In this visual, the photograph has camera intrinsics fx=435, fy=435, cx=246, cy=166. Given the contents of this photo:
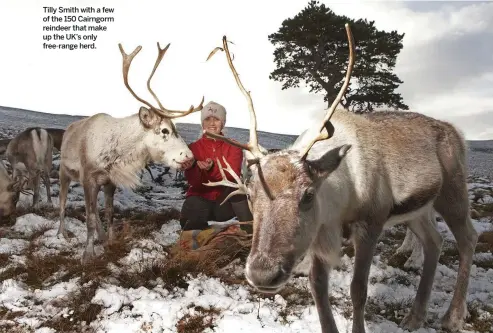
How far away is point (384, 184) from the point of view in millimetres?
3367

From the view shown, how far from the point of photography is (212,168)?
18.1 ft

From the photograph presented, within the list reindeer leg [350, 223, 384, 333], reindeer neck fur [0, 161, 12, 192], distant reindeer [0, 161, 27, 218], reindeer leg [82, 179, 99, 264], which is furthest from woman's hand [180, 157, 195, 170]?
reindeer neck fur [0, 161, 12, 192]

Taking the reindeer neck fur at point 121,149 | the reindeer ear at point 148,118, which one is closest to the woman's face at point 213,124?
the reindeer ear at point 148,118

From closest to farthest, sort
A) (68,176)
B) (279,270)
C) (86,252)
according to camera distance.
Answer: (279,270), (86,252), (68,176)

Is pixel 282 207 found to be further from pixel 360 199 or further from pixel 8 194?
pixel 8 194

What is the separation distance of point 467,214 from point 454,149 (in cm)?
69

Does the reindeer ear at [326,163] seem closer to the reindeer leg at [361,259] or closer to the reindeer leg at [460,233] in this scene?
the reindeer leg at [361,259]

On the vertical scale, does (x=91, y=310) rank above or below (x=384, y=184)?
below

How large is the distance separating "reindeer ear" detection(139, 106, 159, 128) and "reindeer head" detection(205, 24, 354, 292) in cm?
373

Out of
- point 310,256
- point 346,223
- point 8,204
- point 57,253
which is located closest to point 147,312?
point 310,256

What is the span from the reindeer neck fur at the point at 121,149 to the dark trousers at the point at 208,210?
1337mm

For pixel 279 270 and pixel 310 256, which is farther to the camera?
pixel 310 256

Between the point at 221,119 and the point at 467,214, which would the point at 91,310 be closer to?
the point at 221,119


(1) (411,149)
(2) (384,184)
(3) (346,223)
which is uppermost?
(1) (411,149)
